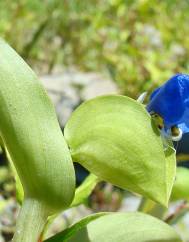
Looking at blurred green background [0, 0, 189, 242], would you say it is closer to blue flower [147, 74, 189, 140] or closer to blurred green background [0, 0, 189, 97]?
blurred green background [0, 0, 189, 97]

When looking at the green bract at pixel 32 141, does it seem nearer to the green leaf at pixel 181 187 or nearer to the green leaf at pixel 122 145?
the green leaf at pixel 122 145

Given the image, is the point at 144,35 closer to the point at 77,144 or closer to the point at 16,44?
the point at 16,44

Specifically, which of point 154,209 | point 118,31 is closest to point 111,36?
point 118,31

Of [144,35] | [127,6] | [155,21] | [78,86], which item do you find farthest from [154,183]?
[78,86]

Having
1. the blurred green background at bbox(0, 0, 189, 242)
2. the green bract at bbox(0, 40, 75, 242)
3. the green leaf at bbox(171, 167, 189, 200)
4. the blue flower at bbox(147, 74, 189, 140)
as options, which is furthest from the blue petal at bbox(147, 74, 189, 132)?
the blurred green background at bbox(0, 0, 189, 242)

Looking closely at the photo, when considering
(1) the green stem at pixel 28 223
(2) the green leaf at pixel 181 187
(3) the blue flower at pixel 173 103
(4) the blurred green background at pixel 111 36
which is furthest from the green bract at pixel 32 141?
(4) the blurred green background at pixel 111 36

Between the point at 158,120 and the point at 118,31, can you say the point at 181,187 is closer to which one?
the point at 158,120
